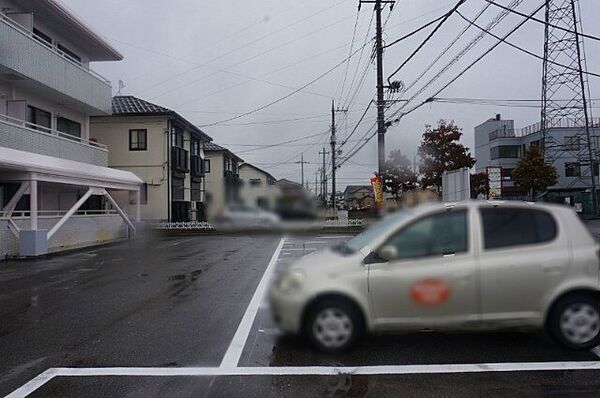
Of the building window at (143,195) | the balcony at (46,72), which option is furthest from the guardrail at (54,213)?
the balcony at (46,72)

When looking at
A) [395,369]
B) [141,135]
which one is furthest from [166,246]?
[395,369]

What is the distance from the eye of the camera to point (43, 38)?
17609 mm

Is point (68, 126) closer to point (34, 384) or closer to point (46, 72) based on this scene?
point (46, 72)

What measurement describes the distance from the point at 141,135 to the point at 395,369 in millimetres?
23160

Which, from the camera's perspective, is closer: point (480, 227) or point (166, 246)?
point (480, 227)

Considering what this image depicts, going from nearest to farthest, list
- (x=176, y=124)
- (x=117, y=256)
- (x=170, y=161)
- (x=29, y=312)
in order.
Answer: (x=29, y=312)
(x=117, y=256)
(x=170, y=161)
(x=176, y=124)

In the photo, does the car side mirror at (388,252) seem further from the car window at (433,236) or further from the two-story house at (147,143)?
the two-story house at (147,143)

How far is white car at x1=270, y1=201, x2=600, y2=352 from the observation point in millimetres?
3918

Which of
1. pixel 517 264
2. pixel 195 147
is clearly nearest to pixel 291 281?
pixel 517 264

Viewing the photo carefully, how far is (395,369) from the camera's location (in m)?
4.38

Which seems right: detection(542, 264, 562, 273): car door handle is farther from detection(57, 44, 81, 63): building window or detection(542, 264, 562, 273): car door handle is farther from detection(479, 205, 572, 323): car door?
detection(57, 44, 81, 63): building window

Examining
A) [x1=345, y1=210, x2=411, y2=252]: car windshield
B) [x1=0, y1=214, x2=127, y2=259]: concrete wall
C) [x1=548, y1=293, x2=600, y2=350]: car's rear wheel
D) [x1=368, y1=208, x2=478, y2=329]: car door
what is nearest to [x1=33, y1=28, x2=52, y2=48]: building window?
[x1=0, y1=214, x2=127, y2=259]: concrete wall

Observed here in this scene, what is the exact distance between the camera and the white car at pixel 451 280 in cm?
392

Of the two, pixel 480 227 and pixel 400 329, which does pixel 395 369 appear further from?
pixel 480 227
